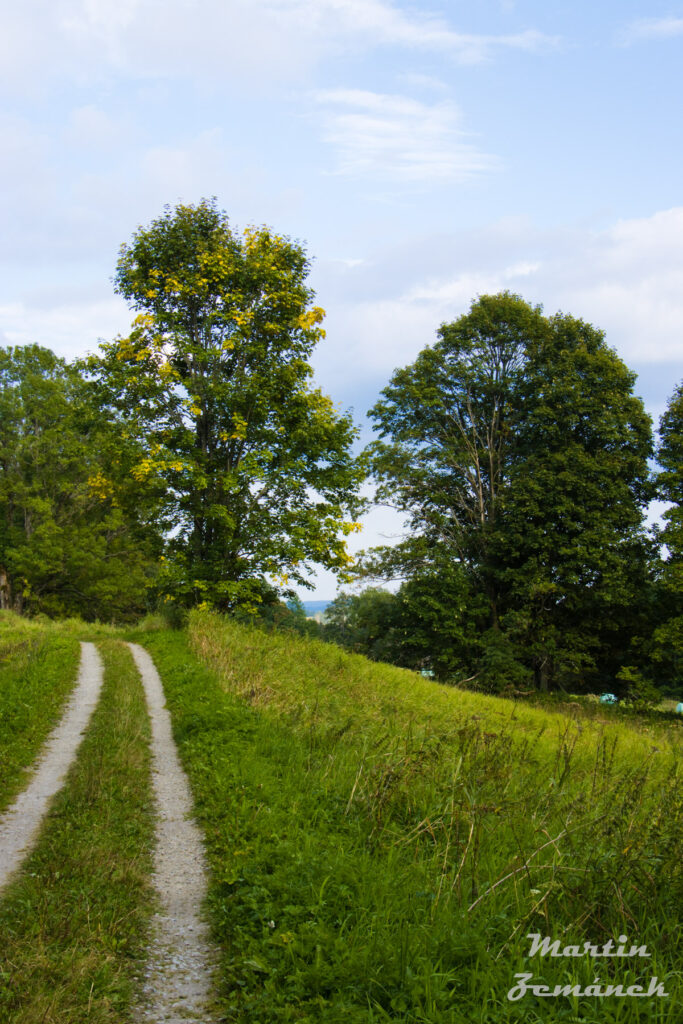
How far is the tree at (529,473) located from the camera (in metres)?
24.5

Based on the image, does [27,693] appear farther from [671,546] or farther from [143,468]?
[671,546]

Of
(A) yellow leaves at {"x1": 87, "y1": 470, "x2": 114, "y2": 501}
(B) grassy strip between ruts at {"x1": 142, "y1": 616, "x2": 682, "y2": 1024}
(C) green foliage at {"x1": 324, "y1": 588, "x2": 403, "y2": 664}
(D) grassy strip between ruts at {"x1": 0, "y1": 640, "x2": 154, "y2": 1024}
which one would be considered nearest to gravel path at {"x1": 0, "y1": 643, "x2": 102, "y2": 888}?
(D) grassy strip between ruts at {"x1": 0, "y1": 640, "x2": 154, "y2": 1024}

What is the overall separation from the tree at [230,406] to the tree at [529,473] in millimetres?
4091

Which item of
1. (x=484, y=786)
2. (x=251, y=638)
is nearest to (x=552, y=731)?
(x=251, y=638)

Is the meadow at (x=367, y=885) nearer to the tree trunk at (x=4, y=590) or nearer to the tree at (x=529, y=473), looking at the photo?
the tree at (x=529, y=473)

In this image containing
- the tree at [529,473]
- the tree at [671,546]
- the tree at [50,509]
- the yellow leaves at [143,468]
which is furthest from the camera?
the tree at [50,509]

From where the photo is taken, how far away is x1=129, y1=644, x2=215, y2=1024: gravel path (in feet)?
12.3

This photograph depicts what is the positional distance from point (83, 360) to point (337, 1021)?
19.7 metres

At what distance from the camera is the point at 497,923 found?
3799mm

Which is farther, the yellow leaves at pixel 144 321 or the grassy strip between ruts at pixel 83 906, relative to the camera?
the yellow leaves at pixel 144 321

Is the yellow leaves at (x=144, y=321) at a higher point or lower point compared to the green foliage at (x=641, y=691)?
higher

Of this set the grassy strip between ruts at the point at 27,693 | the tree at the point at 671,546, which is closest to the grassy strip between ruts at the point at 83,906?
the grassy strip between ruts at the point at 27,693

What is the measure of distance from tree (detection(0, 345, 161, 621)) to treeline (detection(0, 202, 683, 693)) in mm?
136

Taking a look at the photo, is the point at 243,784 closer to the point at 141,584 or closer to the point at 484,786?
the point at 484,786
